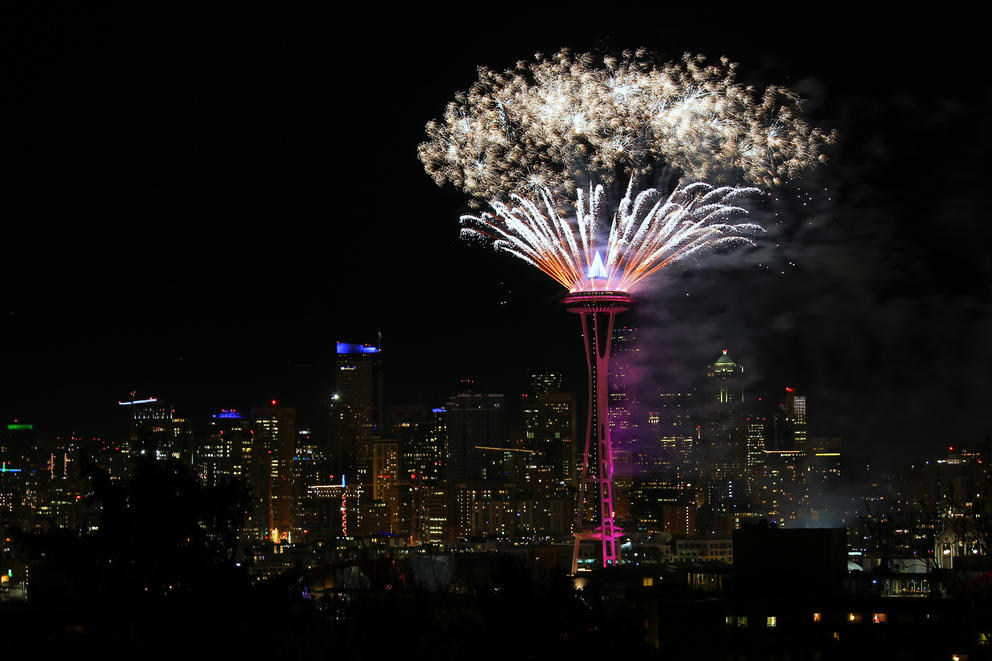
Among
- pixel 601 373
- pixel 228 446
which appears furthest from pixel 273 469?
pixel 601 373

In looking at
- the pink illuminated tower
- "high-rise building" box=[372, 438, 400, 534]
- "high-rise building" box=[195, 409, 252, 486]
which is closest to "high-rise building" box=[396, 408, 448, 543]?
"high-rise building" box=[372, 438, 400, 534]

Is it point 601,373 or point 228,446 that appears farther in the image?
point 228,446

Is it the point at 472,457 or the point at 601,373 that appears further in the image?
the point at 472,457

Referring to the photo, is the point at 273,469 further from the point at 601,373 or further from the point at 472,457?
the point at 601,373

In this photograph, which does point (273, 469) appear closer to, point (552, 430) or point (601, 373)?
point (552, 430)

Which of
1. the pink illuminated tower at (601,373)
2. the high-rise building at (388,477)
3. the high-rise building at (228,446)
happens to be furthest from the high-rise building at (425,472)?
the pink illuminated tower at (601,373)

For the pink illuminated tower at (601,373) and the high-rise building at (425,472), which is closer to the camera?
the pink illuminated tower at (601,373)

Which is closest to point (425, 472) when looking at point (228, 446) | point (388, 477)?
point (388, 477)

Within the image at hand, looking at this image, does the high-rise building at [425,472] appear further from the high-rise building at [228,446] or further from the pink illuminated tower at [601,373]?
the pink illuminated tower at [601,373]

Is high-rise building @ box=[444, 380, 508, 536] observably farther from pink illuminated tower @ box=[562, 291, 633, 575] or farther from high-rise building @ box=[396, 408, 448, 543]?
pink illuminated tower @ box=[562, 291, 633, 575]

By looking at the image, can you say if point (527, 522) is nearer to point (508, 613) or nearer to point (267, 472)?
point (267, 472)
